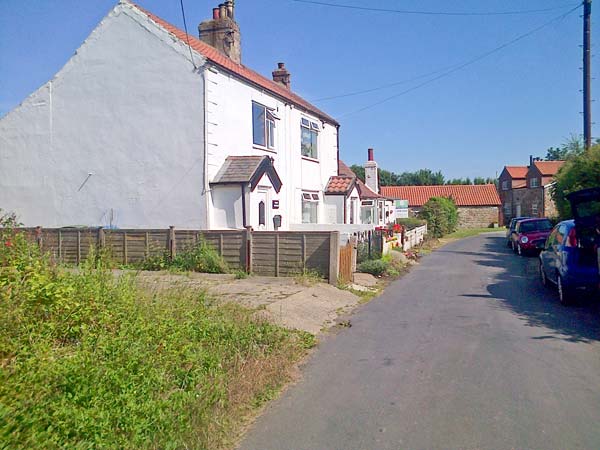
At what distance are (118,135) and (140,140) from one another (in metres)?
0.83

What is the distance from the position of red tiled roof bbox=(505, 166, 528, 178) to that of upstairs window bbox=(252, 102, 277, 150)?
58.8 m

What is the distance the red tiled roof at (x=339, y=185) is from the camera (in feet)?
84.9

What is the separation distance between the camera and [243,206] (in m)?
16.9

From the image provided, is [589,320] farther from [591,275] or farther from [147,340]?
[147,340]

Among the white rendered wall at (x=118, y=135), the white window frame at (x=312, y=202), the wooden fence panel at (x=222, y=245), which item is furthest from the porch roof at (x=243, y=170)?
the white window frame at (x=312, y=202)

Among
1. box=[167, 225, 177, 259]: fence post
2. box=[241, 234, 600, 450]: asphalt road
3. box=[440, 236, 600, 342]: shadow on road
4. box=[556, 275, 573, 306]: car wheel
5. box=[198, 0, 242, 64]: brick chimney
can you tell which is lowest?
box=[241, 234, 600, 450]: asphalt road

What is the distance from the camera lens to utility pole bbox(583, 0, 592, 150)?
19.5 m

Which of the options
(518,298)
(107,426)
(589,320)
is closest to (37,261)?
(107,426)

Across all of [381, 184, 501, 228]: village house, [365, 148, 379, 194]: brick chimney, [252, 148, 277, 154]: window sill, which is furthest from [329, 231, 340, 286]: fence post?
[381, 184, 501, 228]: village house

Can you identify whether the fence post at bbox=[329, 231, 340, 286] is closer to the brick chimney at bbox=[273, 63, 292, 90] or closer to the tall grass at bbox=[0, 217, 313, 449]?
the tall grass at bbox=[0, 217, 313, 449]

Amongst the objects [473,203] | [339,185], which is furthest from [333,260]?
[473,203]

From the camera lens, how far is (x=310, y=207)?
24.7 m

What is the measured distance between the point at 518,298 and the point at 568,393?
6.83 m

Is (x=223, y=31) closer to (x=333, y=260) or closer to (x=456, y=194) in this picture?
(x=333, y=260)
